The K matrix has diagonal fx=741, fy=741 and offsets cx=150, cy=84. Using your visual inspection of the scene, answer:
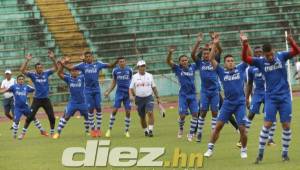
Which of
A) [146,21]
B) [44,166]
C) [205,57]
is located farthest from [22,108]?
[146,21]

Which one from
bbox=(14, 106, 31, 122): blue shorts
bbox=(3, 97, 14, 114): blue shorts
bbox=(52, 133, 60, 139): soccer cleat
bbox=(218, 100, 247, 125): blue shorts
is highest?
bbox=(218, 100, 247, 125): blue shorts

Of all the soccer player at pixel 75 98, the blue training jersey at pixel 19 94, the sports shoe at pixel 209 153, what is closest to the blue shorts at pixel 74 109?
the soccer player at pixel 75 98

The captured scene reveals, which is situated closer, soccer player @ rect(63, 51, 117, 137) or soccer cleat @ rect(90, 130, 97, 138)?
soccer cleat @ rect(90, 130, 97, 138)

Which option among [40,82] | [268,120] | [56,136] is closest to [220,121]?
[268,120]

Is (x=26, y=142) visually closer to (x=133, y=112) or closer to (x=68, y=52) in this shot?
(x=133, y=112)

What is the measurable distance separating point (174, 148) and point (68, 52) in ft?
83.2

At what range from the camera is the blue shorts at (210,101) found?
1995cm

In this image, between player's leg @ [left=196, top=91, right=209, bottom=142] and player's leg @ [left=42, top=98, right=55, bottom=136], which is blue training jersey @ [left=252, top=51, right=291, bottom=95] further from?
player's leg @ [left=42, top=98, right=55, bottom=136]

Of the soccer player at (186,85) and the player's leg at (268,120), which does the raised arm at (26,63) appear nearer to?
the soccer player at (186,85)

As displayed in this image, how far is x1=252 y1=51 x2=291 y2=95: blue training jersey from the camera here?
14797mm

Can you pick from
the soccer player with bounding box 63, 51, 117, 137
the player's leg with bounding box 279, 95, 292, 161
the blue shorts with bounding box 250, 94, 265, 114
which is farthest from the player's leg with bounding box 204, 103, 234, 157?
the soccer player with bounding box 63, 51, 117, 137

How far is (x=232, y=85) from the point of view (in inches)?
644

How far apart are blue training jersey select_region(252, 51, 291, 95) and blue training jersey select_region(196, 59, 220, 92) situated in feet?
16.0

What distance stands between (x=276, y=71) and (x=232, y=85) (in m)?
1.70
